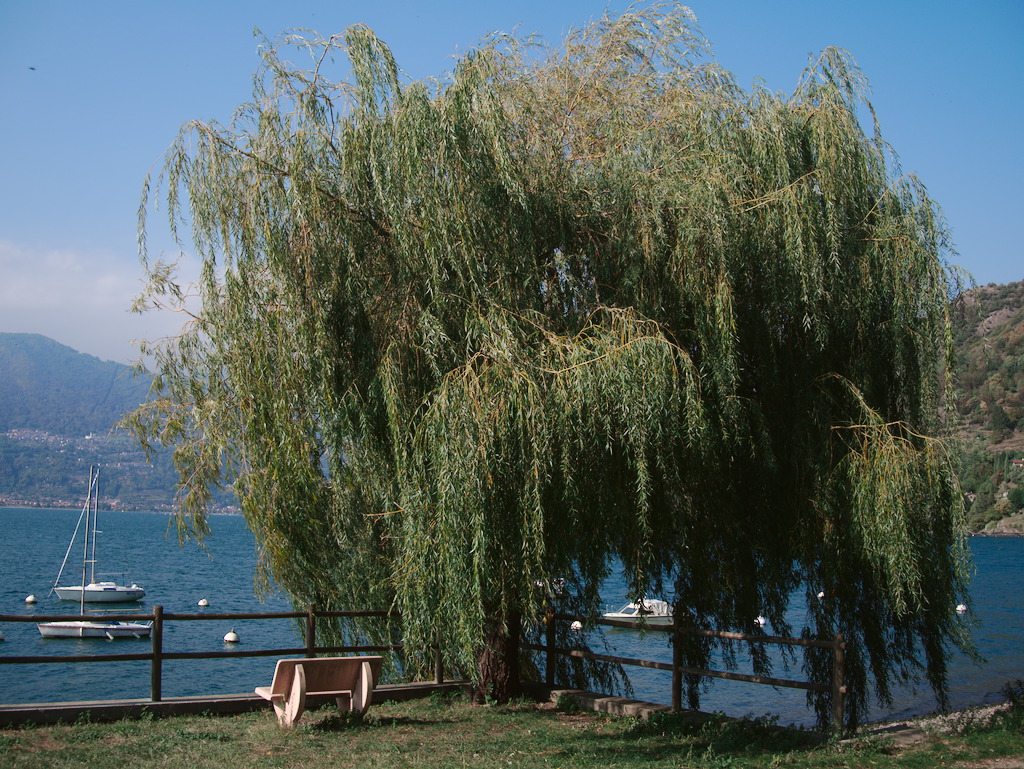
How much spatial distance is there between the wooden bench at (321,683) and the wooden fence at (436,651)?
63 cm

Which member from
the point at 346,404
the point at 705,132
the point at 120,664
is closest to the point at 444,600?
the point at 346,404

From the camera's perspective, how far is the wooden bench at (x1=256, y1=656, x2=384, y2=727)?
740 centimetres

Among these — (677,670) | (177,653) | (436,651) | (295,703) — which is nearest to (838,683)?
(677,670)

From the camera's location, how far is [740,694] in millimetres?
18672

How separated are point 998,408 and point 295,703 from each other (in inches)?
2660

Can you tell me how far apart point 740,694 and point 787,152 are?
548 inches

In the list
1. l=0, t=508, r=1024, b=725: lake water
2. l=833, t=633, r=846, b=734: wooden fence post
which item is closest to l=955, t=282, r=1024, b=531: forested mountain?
l=833, t=633, r=846, b=734: wooden fence post

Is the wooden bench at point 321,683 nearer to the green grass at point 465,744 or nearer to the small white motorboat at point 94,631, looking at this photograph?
the green grass at point 465,744

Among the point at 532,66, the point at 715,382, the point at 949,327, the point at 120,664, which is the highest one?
the point at 532,66

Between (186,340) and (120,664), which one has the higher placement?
(186,340)

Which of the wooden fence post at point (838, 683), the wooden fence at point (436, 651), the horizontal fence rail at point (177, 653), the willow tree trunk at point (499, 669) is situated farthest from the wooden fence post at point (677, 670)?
the horizontal fence rail at point (177, 653)

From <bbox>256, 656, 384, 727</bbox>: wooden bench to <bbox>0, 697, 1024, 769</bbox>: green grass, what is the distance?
176mm

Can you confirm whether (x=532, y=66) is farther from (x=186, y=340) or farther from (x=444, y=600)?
(x=444, y=600)

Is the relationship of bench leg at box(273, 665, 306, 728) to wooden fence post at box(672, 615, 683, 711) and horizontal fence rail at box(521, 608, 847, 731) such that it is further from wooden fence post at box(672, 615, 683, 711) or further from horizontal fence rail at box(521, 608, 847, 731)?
wooden fence post at box(672, 615, 683, 711)
